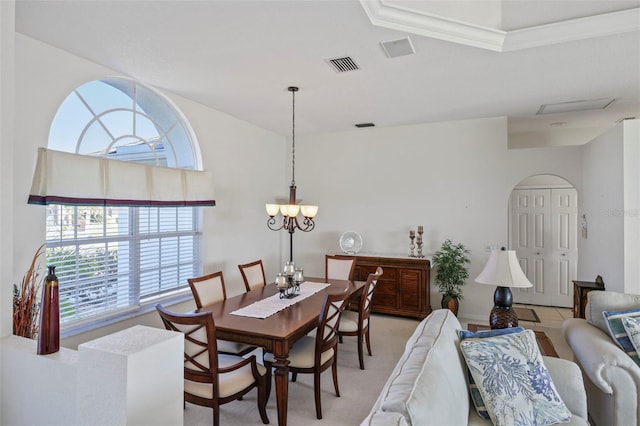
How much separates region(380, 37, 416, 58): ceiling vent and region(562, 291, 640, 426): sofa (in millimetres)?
2486

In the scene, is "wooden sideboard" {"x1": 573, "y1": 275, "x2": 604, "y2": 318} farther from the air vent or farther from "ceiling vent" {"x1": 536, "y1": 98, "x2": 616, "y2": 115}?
the air vent

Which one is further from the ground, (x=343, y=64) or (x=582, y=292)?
(x=343, y=64)

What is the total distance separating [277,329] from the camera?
8.11 ft

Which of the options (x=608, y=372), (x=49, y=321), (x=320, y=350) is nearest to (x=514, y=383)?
(x=608, y=372)

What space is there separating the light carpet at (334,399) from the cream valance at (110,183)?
6.22ft

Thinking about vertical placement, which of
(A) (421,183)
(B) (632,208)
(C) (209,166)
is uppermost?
(C) (209,166)

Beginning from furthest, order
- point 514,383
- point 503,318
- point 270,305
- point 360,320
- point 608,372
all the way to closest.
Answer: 1. point 360,320
2. point 270,305
3. point 503,318
4. point 608,372
5. point 514,383

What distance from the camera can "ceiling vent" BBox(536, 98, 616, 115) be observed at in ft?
14.2

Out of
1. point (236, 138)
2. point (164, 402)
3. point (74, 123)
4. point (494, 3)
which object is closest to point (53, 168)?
point (74, 123)

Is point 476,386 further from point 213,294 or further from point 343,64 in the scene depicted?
point 343,64

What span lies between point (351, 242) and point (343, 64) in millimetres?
3118

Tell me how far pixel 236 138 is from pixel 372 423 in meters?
4.54

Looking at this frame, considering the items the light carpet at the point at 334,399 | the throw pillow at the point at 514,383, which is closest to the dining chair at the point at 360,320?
the light carpet at the point at 334,399

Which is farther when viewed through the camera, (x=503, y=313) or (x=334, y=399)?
(x=334, y=399)
